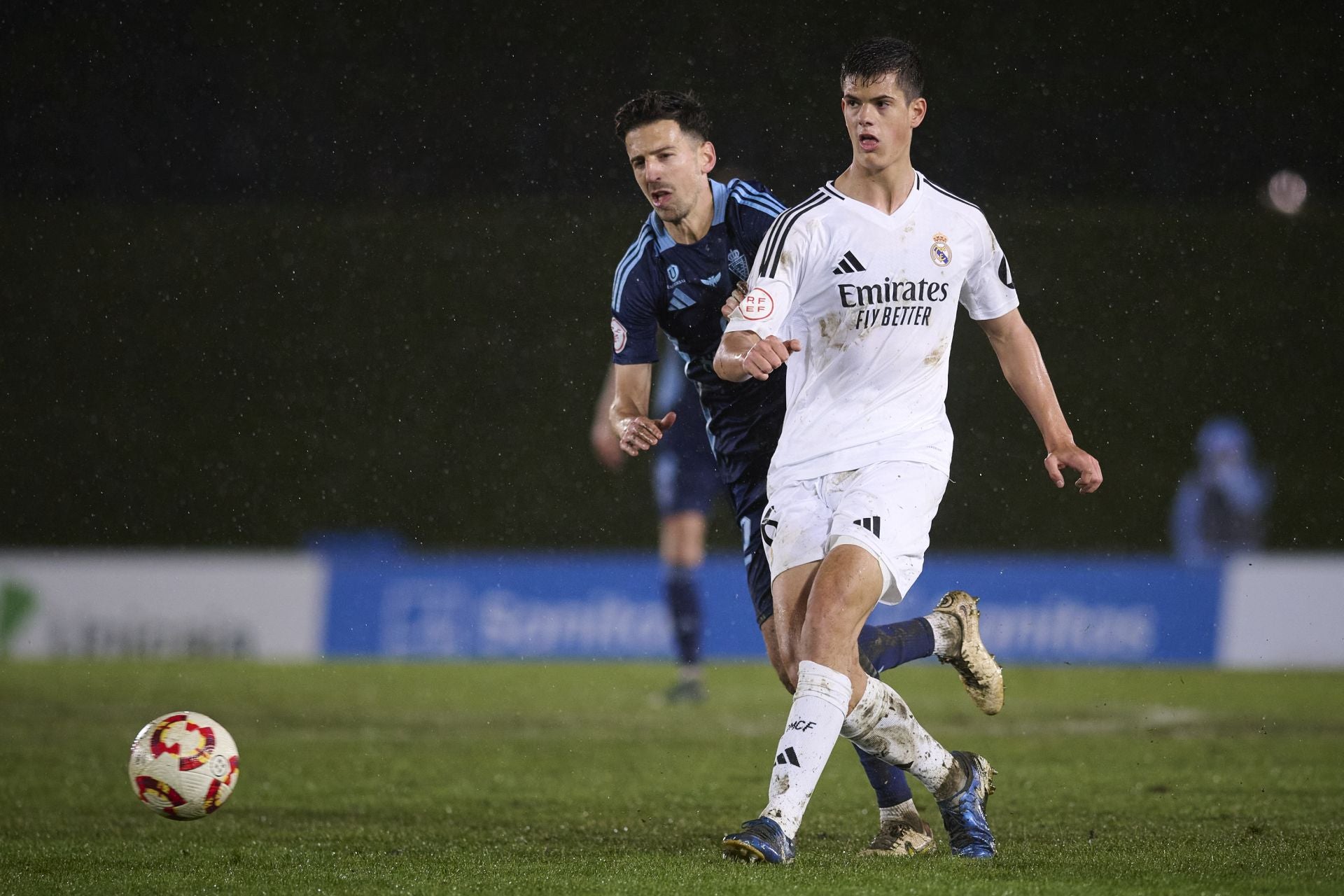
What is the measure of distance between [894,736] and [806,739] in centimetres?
46

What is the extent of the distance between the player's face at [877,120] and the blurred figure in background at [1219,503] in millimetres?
11829

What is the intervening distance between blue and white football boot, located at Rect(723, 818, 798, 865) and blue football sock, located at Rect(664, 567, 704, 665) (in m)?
5.53

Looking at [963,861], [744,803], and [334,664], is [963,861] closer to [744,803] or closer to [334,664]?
[744,803]

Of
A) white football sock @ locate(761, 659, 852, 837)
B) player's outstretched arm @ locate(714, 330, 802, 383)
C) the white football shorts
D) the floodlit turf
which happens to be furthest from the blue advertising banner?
player's outstretched arm @ locate(714, 330, 802, 383)

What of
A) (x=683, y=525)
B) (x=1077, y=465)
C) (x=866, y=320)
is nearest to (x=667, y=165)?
(x=866, y=320)

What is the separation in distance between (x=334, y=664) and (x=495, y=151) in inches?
274

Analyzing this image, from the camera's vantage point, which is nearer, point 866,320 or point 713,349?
point 866,320

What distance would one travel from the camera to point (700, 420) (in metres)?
8.80

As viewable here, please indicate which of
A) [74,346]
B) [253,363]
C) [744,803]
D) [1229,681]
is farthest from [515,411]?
[744,803]

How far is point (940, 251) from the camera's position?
4.36 meters

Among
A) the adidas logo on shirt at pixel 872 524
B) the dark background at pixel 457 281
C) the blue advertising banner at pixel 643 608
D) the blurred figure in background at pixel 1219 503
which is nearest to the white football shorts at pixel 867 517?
the adidas logo on shirt at pixel 872 524

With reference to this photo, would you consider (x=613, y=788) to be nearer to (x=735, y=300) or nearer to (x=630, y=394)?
(x=630, y=394)

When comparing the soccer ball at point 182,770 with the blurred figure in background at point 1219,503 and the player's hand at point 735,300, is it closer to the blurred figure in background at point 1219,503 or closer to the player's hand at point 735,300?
the player's hand at point 735,300

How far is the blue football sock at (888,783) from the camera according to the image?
4.59 m
